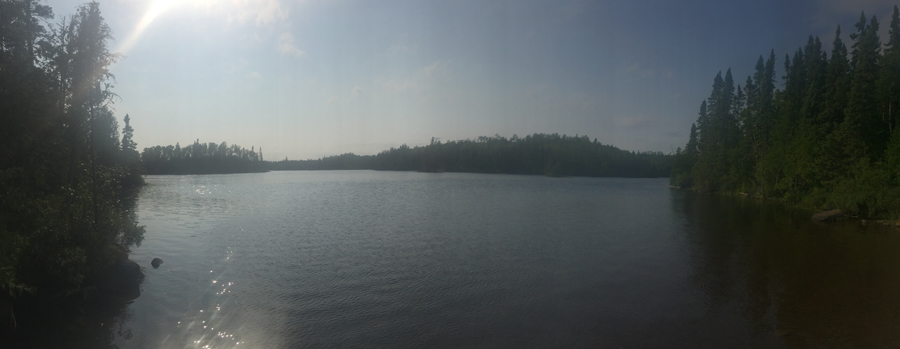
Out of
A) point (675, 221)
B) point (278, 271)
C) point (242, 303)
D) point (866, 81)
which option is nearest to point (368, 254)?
point (278, 271)

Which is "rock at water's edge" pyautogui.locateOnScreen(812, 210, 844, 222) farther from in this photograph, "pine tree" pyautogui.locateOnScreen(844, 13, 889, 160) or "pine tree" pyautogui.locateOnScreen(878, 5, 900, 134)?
"pine tree" pyautogui.locateOnScreen(878, 5, 900, 134)

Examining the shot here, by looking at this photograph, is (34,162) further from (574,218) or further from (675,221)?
(675,221)

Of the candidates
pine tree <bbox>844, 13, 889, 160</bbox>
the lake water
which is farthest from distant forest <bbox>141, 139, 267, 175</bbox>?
pine tree <bbox>844, 13, 889, 160</bbox>

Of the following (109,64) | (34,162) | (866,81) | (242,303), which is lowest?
(242,303)

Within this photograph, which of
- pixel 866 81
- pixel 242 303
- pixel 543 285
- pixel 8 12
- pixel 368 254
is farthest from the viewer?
pixel 866 81

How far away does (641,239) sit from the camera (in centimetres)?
1922

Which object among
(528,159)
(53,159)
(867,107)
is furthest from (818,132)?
(528,159)

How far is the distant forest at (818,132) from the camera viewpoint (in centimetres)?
2789

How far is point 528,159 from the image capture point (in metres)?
134

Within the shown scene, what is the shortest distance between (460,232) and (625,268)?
27.6 feet

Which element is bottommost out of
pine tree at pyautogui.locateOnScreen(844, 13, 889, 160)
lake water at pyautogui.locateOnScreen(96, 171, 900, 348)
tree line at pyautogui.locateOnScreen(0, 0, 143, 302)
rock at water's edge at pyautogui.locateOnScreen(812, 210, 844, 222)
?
lake water at pyautogui.locateOnScreen(96, 171, 900, 348)

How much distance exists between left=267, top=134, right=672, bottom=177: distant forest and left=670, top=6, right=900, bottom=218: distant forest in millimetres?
59732

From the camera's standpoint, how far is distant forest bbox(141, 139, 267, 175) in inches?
4897

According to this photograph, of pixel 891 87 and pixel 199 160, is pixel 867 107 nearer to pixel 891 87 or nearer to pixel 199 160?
pixel 891 87
